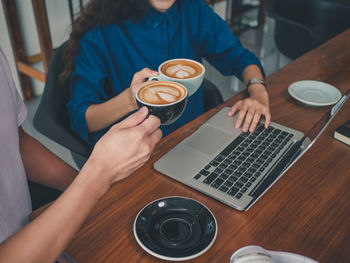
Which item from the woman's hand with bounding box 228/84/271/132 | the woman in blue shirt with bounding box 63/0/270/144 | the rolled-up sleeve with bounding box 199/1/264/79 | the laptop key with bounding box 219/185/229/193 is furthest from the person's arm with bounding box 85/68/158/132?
the rolled-up sleeve with bounding box 199/1/264/79

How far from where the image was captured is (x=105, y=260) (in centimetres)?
63

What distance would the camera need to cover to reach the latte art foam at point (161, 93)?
0.78 metres

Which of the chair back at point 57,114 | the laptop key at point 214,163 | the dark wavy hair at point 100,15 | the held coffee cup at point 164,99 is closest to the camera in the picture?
the held coffee cup at point 164,99

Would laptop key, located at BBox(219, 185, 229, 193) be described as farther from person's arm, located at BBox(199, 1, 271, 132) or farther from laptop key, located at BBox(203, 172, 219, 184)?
person's arm, located at BBox(199, 1, 271, 132)

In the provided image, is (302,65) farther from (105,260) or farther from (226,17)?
(226,17)

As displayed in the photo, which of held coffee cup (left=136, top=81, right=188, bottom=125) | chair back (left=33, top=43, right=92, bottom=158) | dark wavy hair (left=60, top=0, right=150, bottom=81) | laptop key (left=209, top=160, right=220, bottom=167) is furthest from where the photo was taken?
dark wavy hair (left=60, top=0, right=150, bottom=81)

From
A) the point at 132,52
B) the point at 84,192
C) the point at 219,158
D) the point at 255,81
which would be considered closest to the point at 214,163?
the point at 219,158

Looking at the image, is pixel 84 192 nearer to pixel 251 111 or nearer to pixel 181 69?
pixel 181 69

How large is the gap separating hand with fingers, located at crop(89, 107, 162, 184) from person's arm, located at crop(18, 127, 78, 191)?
403mm

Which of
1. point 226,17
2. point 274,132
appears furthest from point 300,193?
point 226,17

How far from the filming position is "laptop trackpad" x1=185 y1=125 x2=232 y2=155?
0.92 m

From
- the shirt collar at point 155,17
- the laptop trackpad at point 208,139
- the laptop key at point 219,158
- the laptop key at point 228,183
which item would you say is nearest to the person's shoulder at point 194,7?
the shirt collar at point 155,17

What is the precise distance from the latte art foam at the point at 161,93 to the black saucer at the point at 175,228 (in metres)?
0.22

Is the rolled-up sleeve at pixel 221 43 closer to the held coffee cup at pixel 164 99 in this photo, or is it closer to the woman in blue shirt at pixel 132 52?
the woman in blue shirt at pixel 132 52
